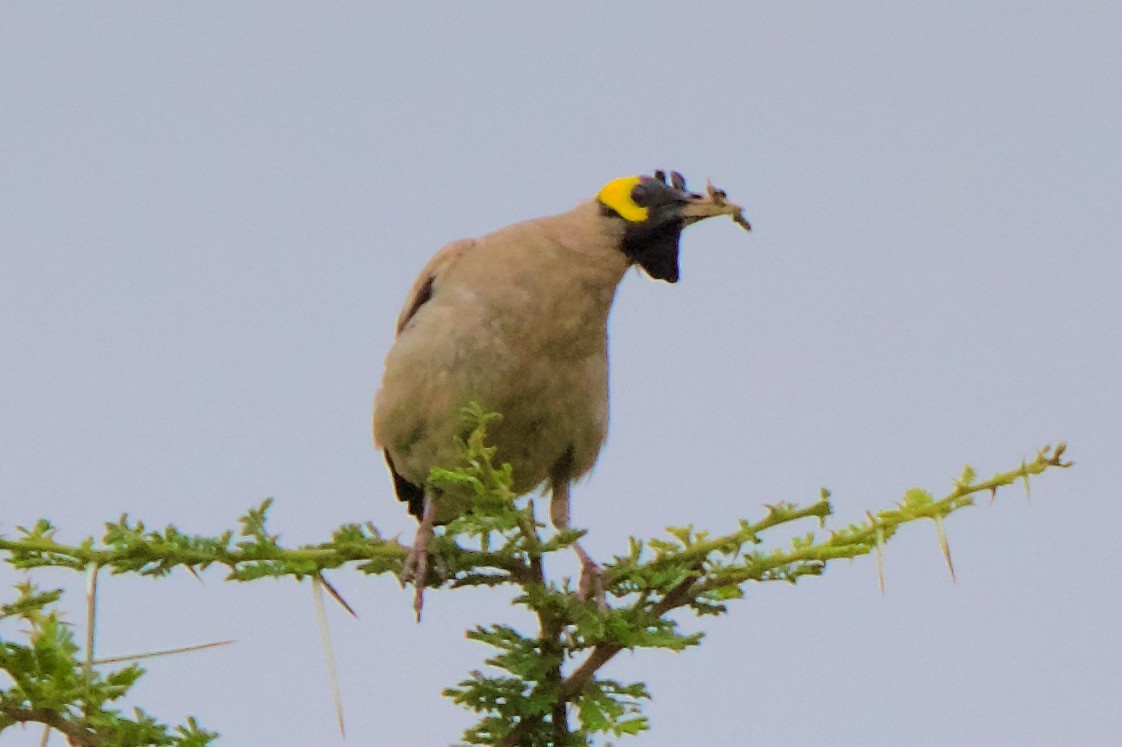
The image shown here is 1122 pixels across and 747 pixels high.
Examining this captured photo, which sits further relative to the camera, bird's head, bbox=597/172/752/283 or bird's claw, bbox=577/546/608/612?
bird's head, bbox=597/172/752/283

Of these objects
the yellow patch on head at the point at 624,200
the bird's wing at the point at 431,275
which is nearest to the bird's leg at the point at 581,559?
the bird's wing at the point at 431,275

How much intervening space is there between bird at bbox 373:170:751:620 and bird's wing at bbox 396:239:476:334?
0.04 metres

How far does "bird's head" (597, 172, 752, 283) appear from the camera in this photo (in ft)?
15.1

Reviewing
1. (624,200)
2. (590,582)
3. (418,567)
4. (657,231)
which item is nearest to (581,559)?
(590,582)

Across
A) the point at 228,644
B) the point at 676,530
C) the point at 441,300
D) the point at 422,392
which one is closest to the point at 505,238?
the point at 441,300

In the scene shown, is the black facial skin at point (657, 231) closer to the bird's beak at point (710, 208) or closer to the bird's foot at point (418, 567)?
the bird's beak at point (710, 208)

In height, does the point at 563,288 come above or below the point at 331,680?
above

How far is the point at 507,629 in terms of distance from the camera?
3266mm

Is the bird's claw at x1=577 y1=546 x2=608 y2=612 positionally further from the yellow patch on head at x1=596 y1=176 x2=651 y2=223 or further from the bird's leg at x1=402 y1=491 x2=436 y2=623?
the yellow patch on head at x1=596 y1=176 x2=651 y2=223

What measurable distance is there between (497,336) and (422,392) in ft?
1.11

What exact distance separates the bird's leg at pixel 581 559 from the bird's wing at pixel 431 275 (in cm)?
85

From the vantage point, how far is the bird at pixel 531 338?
14.8 feet

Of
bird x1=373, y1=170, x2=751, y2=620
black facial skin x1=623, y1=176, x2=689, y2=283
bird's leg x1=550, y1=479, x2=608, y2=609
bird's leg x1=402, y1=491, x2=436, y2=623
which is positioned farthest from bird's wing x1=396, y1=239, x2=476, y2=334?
bird's leg x1=402, y1=491, x2=436, y2=623

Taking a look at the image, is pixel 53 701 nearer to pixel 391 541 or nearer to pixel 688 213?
pixel 391 541
